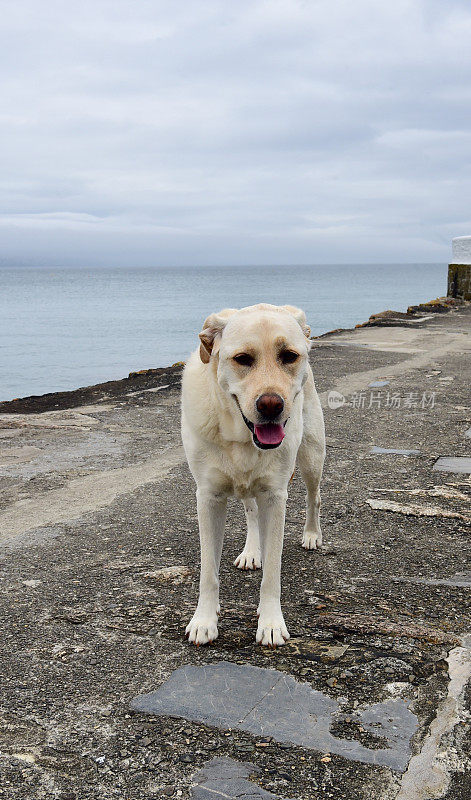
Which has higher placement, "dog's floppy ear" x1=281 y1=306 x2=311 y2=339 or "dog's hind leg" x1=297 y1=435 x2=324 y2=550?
"dog's floppy ear" x1=281 y1=306 x2=311 y2=339

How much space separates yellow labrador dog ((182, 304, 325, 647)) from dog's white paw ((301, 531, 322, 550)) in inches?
38.3

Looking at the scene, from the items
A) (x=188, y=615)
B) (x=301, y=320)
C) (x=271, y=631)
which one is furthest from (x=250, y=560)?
(x=301, y=320)

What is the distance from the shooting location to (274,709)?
2.88m

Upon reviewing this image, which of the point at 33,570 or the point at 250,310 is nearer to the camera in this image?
the point at 250,310

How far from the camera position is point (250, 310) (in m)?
3.26

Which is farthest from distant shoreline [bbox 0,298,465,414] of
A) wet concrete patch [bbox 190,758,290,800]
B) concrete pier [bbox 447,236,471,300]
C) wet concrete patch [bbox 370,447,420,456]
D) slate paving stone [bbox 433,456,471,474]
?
concrete pier [bbox 447,236,471,300]

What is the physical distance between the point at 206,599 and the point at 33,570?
4.01 ft

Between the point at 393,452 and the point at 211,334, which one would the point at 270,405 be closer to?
the point at 211,334

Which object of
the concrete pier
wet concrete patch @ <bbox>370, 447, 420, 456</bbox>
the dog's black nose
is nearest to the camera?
the dog's black nose

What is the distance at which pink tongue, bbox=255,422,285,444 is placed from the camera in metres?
3.12

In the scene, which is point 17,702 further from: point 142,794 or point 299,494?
point 299,494

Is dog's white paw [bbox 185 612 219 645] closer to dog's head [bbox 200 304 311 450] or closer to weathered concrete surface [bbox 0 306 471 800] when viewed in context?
weathered concrete surface [bbox 0 306 471 800]

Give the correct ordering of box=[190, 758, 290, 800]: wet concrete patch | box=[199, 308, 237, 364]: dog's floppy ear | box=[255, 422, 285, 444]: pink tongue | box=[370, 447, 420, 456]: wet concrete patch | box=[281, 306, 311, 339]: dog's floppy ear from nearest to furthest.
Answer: box=[190, 758, 290, 800]: wet concrete patch < box=[255, 422, 285, 444]: pink tongue < box=[199, 308, 237, 364]: dog's floppy ear < box=[281, 306, 311, 339]: dog's floppy ear < box=[370, 447, 420, 456]: wet concrete patch

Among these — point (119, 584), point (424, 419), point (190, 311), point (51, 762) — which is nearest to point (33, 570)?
point (119, 584)
